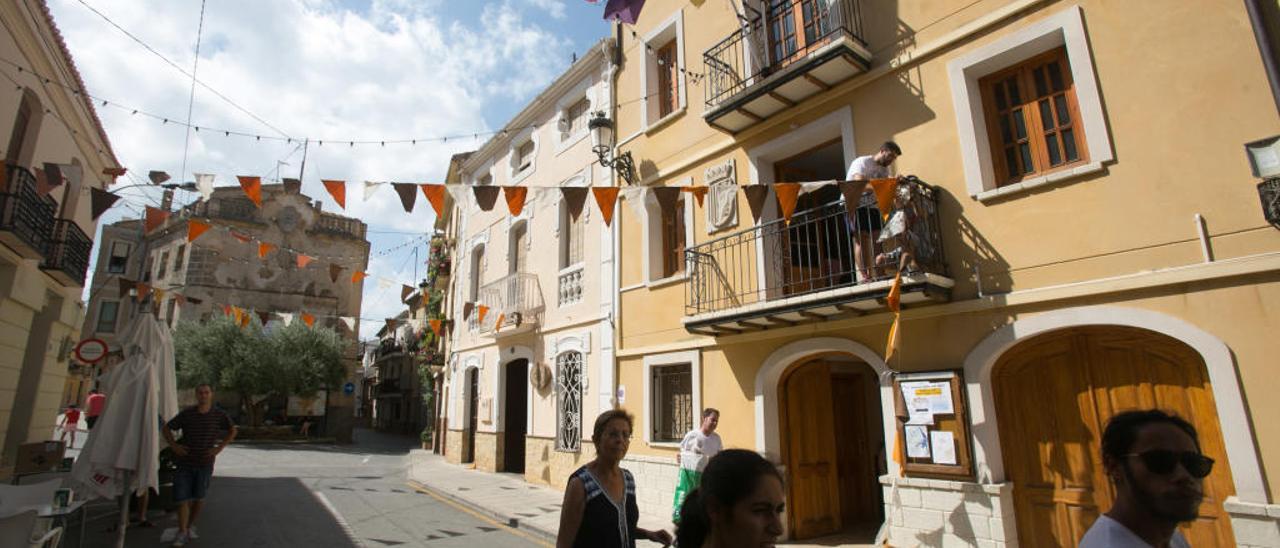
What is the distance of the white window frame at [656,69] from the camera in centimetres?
1077

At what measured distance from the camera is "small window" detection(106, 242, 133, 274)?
3653 cm

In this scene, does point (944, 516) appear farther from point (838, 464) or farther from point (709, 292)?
point (709, 292)

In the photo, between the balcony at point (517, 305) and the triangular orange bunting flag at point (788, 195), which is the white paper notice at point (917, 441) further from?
the balcony at point (517, 305)

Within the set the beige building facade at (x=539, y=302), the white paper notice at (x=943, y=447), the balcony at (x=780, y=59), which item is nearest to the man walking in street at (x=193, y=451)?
the beige building facade at (x=539, y=302)

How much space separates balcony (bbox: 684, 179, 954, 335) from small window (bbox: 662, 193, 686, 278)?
0.98m

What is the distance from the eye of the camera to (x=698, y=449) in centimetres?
773

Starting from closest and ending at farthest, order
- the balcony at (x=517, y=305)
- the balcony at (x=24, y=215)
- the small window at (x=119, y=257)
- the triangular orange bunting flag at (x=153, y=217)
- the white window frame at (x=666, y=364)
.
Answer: the triangular orange bunting flag at (x=153, y=217)
the balcony at (x=24, y=215)
the white window frame at (x=666, y=364)
the balcony at (x=517, y=305)
the small window at (x=119, y=257)

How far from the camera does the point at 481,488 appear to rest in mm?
12844

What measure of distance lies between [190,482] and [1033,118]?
1034cm

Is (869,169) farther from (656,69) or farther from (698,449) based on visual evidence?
(656,69)

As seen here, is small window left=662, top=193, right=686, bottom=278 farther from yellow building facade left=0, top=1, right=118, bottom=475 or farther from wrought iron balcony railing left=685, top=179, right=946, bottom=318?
yellow building facade left=0, top=1, right=118, bottom=475

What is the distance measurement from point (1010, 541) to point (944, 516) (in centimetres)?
61

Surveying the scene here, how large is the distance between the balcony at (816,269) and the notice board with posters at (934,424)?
0.90 metres

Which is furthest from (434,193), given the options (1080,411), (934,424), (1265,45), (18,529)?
(1265,45)
